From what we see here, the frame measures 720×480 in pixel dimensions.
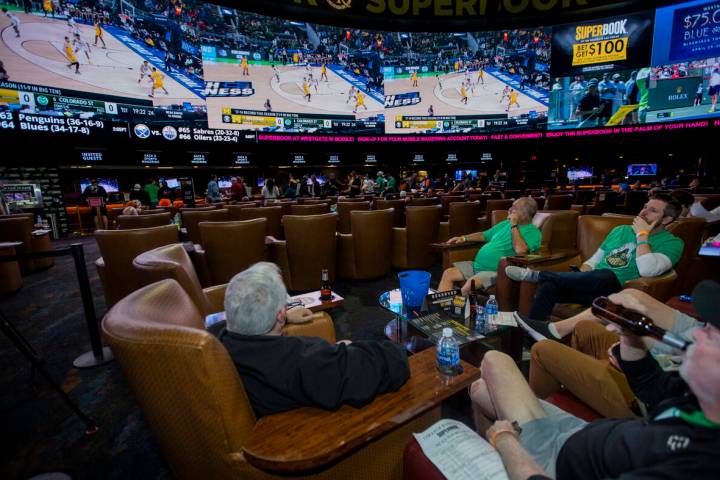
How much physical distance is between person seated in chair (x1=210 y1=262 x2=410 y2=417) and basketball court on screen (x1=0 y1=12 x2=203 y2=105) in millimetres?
11265

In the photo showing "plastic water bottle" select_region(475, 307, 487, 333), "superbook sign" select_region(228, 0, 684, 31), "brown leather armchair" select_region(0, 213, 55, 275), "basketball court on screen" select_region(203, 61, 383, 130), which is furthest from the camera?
"superbook sign" select_region(228, 0, 684, 31)

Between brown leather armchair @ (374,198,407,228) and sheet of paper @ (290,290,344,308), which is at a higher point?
brown leather armchair @ (374,198,407,228)

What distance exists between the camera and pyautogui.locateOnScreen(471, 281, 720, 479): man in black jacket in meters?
0.73

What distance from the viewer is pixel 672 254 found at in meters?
2.41

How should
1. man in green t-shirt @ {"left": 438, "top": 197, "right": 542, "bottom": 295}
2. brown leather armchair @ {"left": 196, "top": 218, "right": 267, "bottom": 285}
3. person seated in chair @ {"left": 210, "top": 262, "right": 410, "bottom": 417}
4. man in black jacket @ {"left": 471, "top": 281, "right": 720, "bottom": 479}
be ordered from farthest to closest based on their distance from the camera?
brown leather armchair @ {"left": 196, "top": 218, "right": 267, "bottom": 285} → man in green t-shirt @ {"left": 438, "top": 197, "right": 542, "bottom": 295} → person seated in chair @ {"left": 210, "top": 262, "right": 410, "bottom": 417} → man in black jacket @ {"left": 471, "top": 281, "right": 720, "bottom": 479}

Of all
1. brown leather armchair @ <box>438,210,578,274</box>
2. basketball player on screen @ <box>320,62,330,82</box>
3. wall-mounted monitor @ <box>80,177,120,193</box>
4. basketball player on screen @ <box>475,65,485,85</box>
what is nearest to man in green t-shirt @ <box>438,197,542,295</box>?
brown leather armchair @ <box>438,210,578,274</box>

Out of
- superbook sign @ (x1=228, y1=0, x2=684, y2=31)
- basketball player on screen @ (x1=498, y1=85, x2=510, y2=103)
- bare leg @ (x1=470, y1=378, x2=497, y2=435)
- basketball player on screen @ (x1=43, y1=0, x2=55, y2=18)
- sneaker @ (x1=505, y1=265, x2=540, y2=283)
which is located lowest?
bare leg @ (x1=470, y1=378, x2=497, y2=435)

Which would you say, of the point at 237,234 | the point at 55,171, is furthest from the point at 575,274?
the point at 55,171

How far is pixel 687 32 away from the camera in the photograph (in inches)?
459

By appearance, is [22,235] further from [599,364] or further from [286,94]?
[286,94]

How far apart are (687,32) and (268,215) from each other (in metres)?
16.2

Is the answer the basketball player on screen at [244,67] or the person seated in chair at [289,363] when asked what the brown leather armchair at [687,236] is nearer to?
the person seated in chair at [289,363]

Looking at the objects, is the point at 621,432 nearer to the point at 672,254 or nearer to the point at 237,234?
the point at 672,254

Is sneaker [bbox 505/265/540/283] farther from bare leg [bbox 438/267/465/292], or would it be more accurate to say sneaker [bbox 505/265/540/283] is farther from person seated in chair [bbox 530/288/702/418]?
person seated in chair [bbox 530/288/702/418]
